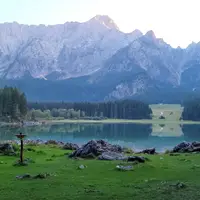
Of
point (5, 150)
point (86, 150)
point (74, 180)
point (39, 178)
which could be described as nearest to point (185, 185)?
point (74, 180)

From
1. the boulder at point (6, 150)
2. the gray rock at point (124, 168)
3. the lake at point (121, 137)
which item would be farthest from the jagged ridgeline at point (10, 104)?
the gray rock at point (124, 168)

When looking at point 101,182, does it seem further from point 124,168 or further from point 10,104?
point 10,104

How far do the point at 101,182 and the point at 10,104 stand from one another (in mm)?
167102

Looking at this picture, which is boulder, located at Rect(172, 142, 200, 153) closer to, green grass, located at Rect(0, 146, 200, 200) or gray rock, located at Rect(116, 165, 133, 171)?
green grass, located at Rect(0, 146, 200, 200)

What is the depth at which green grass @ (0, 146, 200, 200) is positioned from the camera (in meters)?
22.9

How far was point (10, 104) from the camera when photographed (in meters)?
188

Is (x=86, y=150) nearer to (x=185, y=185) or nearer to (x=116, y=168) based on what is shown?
(x=116, y=168)

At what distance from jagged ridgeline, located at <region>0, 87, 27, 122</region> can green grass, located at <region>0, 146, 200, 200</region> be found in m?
157

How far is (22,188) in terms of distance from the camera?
24609mm

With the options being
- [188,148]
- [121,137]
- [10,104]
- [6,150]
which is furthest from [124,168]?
[10,104]

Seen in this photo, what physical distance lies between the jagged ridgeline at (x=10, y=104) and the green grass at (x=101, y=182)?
516 ft

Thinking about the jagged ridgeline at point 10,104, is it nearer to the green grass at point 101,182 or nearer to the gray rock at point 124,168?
the green grass at point 101,182

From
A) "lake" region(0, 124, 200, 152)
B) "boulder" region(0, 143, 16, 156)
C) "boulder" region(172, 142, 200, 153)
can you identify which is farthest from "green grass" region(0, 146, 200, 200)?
"lake" region(0, 124, 200, 152)

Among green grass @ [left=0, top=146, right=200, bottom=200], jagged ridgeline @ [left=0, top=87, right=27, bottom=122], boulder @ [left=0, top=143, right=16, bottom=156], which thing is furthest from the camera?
jagged ridgeline @ [left=0, top=87, right=27, bottom=122]
